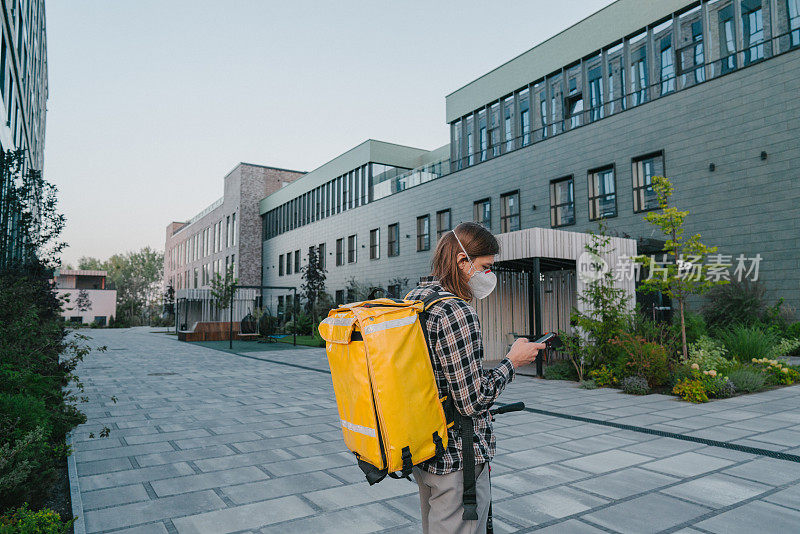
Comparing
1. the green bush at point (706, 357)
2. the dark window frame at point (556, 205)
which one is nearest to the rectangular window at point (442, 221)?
the dark window frame at point (556, 205)

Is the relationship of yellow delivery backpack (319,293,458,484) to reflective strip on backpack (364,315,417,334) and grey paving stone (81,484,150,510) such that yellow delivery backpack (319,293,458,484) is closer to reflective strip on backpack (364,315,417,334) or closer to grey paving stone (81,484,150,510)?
reflective strip on backpack (364,315,417,334)

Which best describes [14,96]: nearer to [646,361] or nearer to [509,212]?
[509,212]

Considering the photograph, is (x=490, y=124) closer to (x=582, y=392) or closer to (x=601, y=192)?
(x=601, y=192)

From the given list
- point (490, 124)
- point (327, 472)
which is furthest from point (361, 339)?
point (490, 124)

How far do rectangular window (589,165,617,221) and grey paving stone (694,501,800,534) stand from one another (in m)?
15.7

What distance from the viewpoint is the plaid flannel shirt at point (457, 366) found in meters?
1.80

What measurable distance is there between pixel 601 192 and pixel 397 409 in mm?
18987

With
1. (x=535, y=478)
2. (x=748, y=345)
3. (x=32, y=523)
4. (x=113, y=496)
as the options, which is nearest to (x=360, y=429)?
(x=32, y=523)

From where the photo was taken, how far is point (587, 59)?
20156mm

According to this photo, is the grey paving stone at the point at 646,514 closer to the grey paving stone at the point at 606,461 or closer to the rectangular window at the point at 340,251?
the grey paving stone at the point at 606,461

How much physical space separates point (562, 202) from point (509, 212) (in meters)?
2.80

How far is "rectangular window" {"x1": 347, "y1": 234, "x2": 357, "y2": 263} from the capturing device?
3456cm

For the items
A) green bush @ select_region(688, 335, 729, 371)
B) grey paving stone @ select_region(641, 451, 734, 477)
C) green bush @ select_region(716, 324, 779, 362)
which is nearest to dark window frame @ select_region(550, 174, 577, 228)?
green bush @ select_region(716, 324, 779, 362)

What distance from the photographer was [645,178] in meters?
17.5
